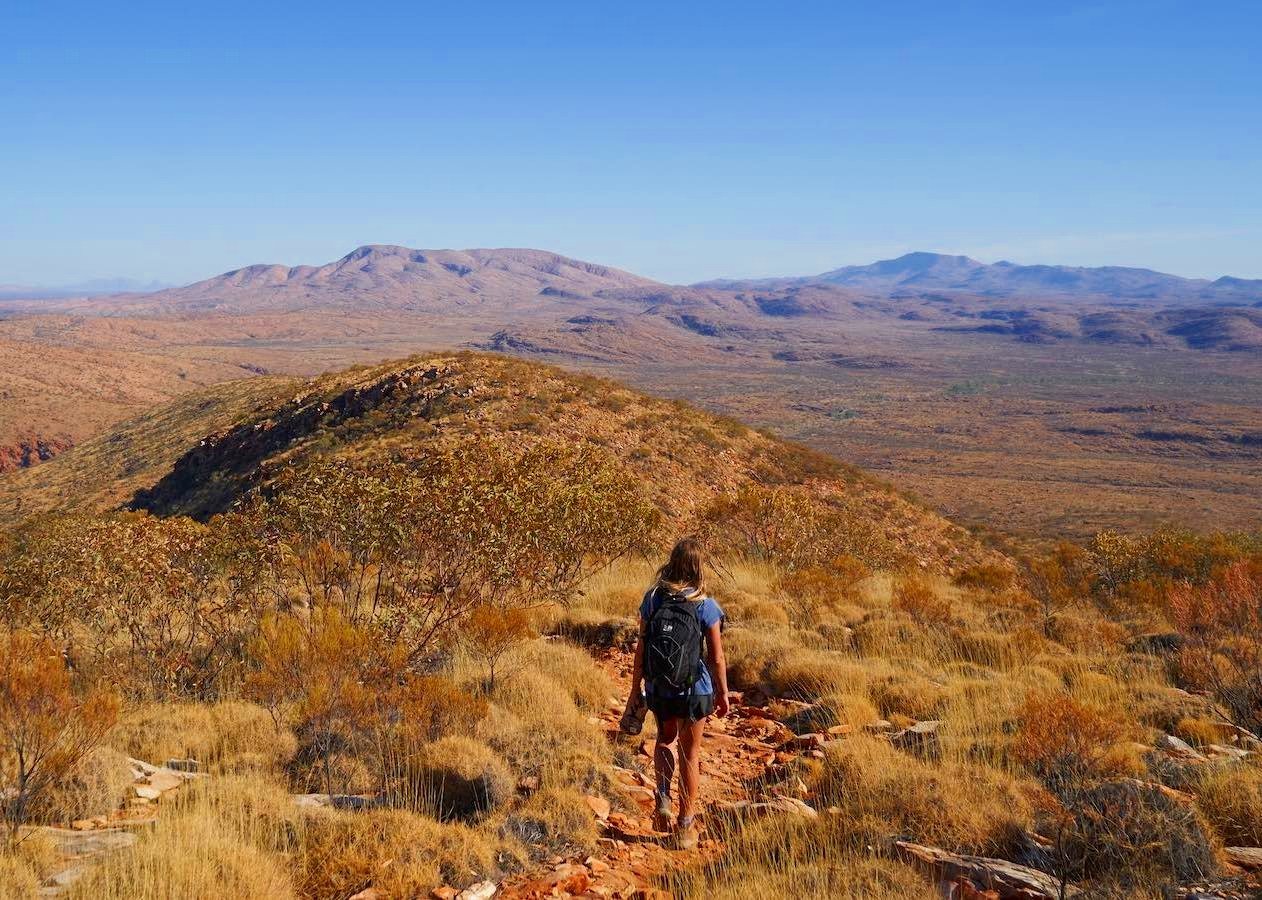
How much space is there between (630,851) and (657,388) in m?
144

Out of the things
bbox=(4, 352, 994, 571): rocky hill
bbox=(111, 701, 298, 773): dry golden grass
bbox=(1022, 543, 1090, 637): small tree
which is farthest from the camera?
bbox=(4, 352, 994, 571): rocky hill

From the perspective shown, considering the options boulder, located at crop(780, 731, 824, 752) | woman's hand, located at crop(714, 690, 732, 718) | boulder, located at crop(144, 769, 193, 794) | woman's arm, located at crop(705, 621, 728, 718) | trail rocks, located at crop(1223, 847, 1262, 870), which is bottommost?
boulder, located at crop(780, 731, 824, 752)

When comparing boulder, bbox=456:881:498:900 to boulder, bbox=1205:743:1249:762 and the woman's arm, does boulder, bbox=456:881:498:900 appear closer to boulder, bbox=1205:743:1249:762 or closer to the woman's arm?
the woman's arm

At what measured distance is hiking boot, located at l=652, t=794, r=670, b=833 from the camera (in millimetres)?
5070

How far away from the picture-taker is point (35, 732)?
4371 mm

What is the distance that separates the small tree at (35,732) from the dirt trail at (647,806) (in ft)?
9.25

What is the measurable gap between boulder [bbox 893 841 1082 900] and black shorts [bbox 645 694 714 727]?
56.5 inches

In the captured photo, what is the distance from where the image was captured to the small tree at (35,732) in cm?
433

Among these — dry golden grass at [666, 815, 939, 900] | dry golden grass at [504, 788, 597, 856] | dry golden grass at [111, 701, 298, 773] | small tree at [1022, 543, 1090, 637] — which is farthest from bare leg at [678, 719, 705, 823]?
small tree at [1022, 543, 1090, 637]

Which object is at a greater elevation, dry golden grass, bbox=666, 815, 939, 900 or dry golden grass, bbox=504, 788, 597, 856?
dry golden grass, bbox=666, 815, 939, 900

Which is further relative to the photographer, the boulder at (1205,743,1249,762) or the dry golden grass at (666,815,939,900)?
the boulder at (1205,743,1249,762)

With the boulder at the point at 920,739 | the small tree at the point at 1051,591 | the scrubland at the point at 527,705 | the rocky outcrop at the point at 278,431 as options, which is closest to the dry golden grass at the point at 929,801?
the scrubland at the point at 527,705

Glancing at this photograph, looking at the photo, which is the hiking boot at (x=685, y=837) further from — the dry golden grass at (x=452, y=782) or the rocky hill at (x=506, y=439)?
the rocky hill at (x=506, y=439)

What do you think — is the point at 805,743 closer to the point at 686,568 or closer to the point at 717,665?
the point at 717,665
